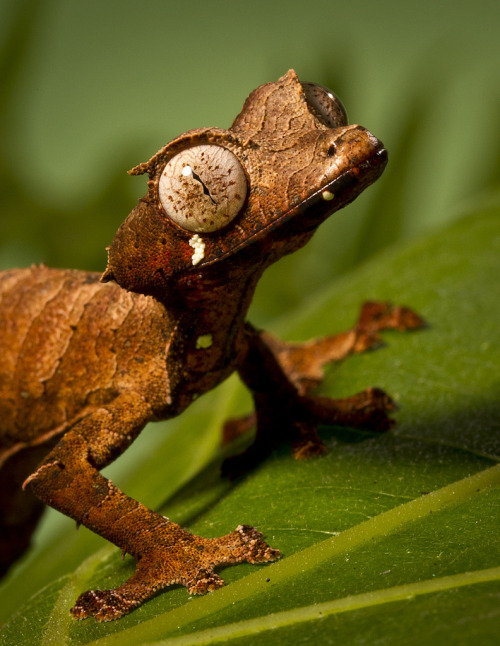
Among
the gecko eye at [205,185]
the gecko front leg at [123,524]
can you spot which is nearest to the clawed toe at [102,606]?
the gecko front leg at [123,524]

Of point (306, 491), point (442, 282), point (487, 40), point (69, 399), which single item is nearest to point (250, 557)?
point (306, 491)

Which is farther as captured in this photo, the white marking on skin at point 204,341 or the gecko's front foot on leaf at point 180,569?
the white marking on skin at point 204,341

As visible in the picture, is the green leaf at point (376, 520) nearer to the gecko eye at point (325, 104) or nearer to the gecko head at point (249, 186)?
the gecko head at point (249, 186)

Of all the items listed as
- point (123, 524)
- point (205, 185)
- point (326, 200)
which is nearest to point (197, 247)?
point (205, 185)

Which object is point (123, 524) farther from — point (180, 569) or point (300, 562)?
point (300, 562)

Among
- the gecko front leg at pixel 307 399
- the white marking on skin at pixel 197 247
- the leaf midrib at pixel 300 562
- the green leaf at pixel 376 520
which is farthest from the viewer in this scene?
the gecko front leg at pixel 307 399

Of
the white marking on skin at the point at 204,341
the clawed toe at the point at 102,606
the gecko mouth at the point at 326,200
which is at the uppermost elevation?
the gecko mouth at the point at 326,200

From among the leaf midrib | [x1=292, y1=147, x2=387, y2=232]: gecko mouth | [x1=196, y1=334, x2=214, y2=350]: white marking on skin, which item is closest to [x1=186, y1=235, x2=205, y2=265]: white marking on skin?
[x1=292, y1=147, x2=387, y2=232]: gecko mouth
